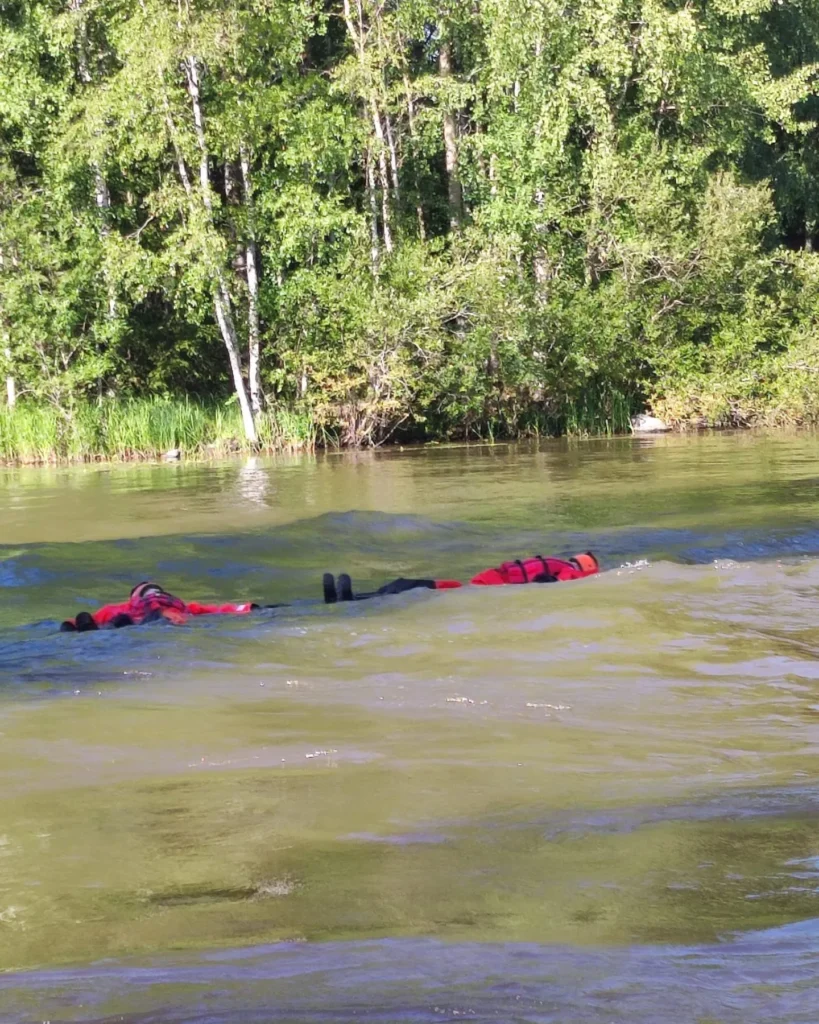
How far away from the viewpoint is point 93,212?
80.2 ft

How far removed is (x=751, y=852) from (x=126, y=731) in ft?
7.20

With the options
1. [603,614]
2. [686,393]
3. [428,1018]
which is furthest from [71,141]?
[428,1018]

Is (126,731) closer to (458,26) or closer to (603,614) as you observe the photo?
(603,614)

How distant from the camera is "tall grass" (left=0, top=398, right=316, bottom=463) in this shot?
73.5ft

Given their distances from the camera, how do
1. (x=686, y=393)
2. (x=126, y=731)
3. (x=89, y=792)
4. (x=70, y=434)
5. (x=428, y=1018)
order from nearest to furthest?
(x=428, y=1018)
(x=89, y=792)
(x=126, y=731)
(x=70, y=434)
(x=686, y=393)

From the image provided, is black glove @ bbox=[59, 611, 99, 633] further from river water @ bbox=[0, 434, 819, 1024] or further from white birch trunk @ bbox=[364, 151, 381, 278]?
white birch trunk @ bbox=[364, 151, 381, 278]

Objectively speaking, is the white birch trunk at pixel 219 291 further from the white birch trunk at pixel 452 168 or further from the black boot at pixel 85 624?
the black boot at pixel 85 624

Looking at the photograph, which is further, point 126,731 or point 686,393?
point 686,393

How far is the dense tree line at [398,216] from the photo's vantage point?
23.4m

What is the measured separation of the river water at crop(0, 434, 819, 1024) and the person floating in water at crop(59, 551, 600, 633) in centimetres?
20

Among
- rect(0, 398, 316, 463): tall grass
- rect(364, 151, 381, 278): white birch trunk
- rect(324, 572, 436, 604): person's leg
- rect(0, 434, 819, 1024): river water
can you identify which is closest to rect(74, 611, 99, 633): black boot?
rect(0, 434, 819, 1024): river water

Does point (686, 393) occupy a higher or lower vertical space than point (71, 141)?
lower

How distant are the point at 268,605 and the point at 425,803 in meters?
4.07

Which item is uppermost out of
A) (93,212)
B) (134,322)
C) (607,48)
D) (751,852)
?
(607,48)
